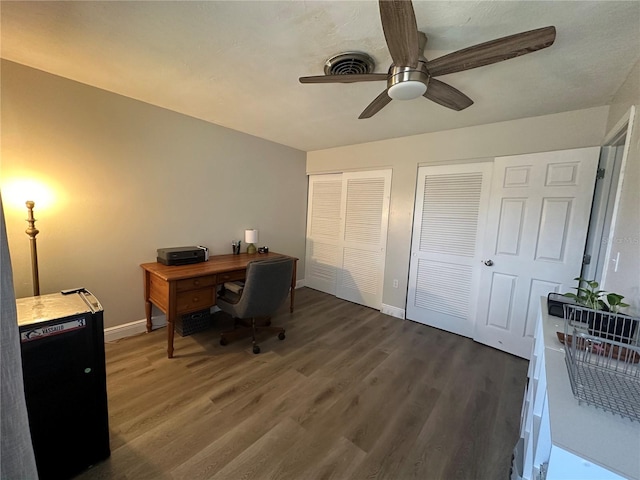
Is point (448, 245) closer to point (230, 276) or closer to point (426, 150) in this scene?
point (426, 150)

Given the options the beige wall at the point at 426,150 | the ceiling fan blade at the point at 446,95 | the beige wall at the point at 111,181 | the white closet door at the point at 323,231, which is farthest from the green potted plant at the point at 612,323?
the beige wall at the point at 111,181

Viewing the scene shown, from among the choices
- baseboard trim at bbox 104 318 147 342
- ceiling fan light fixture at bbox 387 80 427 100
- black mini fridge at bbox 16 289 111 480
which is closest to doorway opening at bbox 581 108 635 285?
ceiling fan light fixture at bbox 387 80 427 100

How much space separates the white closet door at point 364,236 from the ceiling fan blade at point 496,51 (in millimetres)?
2047

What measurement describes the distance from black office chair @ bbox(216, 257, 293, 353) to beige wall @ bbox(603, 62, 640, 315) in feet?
7.22

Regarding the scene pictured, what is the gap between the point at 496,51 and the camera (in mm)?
1199

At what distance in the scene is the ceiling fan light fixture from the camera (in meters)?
1.41

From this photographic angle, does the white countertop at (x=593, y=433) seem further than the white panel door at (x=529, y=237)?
No

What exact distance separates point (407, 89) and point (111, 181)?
265 centimetres

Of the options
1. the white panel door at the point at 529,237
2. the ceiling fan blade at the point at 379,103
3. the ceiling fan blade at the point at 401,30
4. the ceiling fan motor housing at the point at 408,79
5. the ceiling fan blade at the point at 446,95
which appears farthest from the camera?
the white panel door at the point at 529,237

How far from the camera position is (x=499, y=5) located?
1180mm

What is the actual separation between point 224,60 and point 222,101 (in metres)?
0.73

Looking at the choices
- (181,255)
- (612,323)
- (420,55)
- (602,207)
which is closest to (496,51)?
(420,55)

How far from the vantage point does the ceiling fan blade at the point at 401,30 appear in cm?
99

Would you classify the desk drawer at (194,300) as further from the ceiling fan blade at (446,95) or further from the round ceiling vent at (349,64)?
the ceiling fan blade at (446,95)
